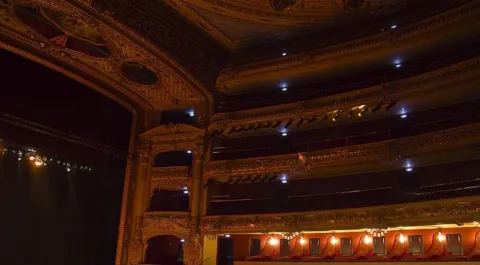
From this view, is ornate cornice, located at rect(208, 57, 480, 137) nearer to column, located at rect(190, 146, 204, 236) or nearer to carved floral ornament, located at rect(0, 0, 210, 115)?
column, located at rect(190, 146, 204, 236)

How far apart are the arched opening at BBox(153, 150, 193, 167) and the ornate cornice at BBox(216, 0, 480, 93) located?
8.08ft

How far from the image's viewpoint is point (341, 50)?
40.2 ft

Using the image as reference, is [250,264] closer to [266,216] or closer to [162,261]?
[266,216]

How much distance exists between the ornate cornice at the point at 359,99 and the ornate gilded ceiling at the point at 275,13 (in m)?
2.17

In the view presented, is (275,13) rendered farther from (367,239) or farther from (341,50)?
(367,239)

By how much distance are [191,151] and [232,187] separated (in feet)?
5.64

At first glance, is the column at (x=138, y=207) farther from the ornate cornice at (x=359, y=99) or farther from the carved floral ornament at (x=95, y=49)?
the ornate cornice at (x=359, y=99)

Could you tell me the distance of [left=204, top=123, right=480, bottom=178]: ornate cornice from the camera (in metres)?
9.88

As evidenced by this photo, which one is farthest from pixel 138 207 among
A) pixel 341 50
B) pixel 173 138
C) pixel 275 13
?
pixel 341 50

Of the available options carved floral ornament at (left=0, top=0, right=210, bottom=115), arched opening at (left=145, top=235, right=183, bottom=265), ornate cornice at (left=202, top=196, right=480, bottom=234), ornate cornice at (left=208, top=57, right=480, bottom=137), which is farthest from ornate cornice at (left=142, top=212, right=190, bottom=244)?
carved floral ornament at (left=0, top=0, right=210, bottom=115)

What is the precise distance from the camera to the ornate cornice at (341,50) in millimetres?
10562

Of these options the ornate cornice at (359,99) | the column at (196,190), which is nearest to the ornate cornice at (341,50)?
the ornate cornice at (359,99)

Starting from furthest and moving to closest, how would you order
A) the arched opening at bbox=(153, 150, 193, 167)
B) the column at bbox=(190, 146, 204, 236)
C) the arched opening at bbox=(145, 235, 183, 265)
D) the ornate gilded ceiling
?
1. the arched opening at bbox=(153, 150, 193, 167)
2. the arched opening at bbox=(145, 235, 183, 265)
3. the column at bbox=(190, 146, 204, 236)
4. the ornate gilded ceiling

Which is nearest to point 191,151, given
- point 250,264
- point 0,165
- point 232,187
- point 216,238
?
point 232,187
